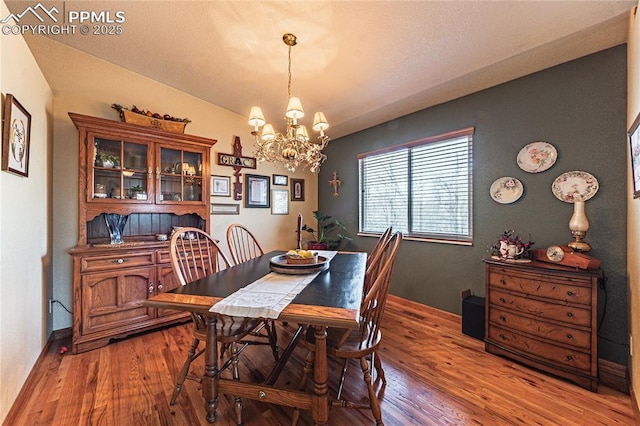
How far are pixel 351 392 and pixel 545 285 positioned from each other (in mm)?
1559

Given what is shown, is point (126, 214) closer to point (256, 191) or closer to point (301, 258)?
point (256, 191)

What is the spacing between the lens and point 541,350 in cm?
191

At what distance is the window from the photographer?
9.20 ft

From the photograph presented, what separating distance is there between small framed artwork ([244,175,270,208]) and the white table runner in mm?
2396

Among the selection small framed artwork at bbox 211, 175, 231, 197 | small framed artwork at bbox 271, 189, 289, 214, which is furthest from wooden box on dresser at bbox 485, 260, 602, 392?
small framed artwork at bbox 211, 175, 231, 197

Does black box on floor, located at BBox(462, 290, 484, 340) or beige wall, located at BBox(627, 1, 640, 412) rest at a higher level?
beige wall, located at BBox(627, 1, 640, 412)

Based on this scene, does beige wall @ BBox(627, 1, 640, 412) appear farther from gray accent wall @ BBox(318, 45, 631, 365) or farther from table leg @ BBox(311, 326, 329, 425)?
table leg @ BBox(311, 326, 329, 425)

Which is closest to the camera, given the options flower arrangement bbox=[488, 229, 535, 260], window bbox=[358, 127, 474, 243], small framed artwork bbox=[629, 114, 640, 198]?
small framed artwork bbox=[629, 114, 640, 198]

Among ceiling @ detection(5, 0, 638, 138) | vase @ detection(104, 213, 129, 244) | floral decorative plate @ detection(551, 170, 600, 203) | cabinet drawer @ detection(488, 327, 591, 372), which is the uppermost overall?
ceiling @ detection(5, 0, 638, 138)

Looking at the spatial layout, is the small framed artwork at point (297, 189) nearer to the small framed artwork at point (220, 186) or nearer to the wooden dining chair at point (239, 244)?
the small framed artwork at point (220, 186)

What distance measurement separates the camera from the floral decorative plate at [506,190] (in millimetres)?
2381

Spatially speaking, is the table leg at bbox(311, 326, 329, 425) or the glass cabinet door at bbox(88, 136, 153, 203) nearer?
the table leg at bbox(311, 326, 329, 425)

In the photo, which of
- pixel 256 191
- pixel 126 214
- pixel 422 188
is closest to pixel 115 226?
pixel 126 214

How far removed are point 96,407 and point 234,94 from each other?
3.06 meters
